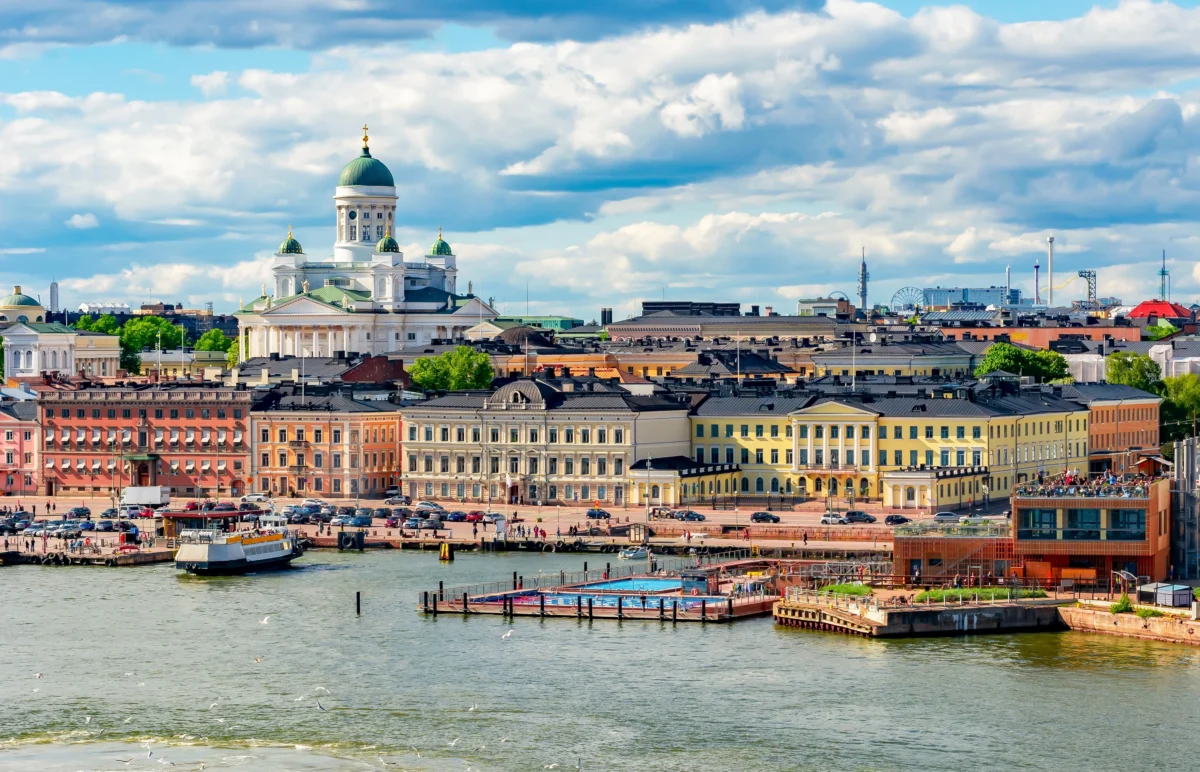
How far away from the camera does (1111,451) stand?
117125 mm

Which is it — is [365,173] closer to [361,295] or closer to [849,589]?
[361,295]

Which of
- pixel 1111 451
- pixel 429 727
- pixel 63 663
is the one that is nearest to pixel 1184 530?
pixel 429 727

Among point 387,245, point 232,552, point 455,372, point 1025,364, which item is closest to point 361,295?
point 387,245

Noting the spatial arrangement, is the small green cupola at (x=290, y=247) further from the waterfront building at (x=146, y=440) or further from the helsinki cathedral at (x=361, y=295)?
the waterfront building at (x=146, y=440)

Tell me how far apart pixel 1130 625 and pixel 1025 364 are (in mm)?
75854

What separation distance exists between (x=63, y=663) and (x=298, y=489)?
1875 inches

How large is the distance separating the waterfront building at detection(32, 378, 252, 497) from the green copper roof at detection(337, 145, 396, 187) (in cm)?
7286

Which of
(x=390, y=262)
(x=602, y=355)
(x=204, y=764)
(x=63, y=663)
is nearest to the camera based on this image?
(x=204, y=764)

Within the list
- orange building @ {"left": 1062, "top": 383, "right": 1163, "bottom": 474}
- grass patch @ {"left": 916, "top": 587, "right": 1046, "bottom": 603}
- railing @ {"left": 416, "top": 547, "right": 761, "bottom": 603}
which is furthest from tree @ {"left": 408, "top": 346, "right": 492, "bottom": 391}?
grass patch @ {"left": 916, "top": 587, "right": 1046, "bottom": 603}

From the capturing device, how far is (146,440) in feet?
376

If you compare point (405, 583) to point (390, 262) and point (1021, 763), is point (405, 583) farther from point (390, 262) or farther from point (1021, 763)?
point (390, 262)

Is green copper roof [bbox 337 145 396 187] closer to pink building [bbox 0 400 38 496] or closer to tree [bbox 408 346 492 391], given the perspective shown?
tree [bbox 408 346 492 391]

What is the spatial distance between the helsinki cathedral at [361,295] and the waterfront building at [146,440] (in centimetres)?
5365

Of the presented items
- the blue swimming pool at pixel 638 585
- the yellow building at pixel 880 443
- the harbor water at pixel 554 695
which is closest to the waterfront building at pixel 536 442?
the yellow building at pixel 880 443
